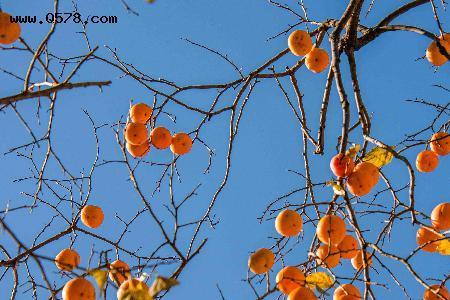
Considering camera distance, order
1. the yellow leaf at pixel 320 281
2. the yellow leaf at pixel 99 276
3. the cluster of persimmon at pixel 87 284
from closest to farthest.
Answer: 1. the yellow leaf at pixel 99 276
2. the cluster of persimmon at pixel 87 284
3. the yellow leaf at pixel 320 281

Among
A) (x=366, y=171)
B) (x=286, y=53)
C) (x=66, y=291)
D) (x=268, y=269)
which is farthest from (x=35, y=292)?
(x=286, y=53)

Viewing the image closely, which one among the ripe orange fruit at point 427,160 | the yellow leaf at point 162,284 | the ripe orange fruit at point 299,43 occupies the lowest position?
the yellow leaf at point 162,284

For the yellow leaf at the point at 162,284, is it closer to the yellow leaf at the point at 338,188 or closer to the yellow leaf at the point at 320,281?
the yellow leaf at the point at 320,281

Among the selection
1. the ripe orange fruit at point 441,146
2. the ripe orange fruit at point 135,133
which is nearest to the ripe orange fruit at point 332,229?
the ripe orange fruit at point 441,146

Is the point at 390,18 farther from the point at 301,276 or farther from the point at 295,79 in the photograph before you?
the point at 301,276

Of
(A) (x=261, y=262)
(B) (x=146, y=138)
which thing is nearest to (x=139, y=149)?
(B) (x=146, y=138)

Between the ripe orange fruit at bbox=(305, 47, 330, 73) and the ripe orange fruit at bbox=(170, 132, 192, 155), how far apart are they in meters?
0.91

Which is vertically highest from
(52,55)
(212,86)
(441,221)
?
(52,55)

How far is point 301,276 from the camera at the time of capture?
2.72 meters

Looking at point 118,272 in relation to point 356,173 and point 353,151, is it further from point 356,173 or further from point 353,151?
point 353,151

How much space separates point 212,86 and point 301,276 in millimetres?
1365

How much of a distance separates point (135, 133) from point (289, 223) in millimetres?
1241

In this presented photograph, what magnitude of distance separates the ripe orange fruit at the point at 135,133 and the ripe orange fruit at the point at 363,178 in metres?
1.48

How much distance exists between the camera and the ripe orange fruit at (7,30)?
278cm
